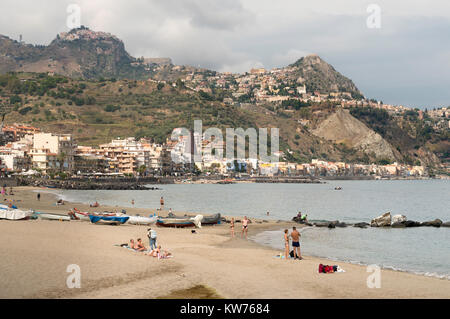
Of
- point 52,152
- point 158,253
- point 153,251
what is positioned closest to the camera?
point 158,253

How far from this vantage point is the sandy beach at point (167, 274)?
52.3 ft

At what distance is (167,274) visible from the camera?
61.3 ft

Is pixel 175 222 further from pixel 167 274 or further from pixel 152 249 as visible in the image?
pixel 167 274

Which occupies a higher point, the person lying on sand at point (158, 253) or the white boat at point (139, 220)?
the person lying on sand at point (158, 253)

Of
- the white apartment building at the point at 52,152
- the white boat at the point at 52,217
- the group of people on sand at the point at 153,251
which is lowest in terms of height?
the group of people on sand at the point at 153,251

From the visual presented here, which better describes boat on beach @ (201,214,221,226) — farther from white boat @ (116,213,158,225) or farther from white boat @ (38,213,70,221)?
white boat @ (38,213,70,221)

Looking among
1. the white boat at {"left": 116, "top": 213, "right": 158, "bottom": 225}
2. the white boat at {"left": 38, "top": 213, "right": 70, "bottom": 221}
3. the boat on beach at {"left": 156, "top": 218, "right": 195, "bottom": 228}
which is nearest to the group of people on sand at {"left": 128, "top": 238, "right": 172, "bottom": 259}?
the boat on beach at {"left": 156, "top": 218, "right": 195, "bottom": 228}
